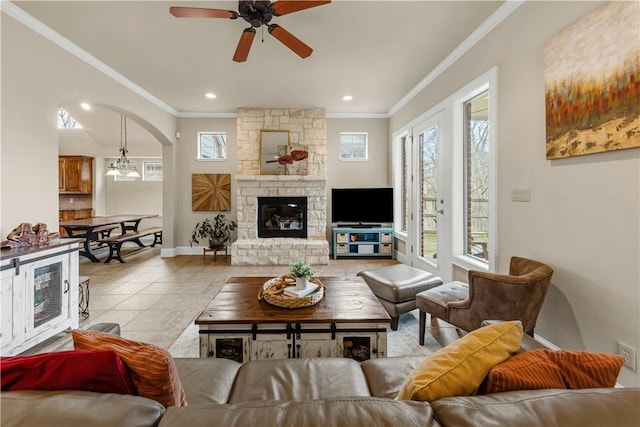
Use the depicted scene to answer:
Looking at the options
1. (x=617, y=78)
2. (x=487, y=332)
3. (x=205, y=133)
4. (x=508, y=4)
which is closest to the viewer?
(x=487, y=332)

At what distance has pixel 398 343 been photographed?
2.49 m

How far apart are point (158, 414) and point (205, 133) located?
611 cm

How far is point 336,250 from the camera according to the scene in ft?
18.6

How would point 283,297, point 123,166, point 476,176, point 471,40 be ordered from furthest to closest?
1. point 123,166
2. point 476,176
3. point 471,40
4. point 283,297

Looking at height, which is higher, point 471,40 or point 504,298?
point 471,40

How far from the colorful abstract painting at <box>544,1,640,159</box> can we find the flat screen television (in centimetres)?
362

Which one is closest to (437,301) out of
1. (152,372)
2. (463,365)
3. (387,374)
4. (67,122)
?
(387,374)

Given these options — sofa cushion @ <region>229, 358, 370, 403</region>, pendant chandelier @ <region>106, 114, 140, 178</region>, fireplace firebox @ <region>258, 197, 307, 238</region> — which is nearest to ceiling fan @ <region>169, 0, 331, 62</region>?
sofa cushion @ <region>229, 358, 370, 403</region>

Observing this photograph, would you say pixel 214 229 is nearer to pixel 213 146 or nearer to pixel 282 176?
pixel 213 146

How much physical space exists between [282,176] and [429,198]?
2.65 m

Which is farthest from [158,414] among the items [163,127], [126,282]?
[163,127]

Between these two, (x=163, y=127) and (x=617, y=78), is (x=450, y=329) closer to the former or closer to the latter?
(x=617, y=78)

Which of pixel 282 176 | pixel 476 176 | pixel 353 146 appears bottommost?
pixel 476 176

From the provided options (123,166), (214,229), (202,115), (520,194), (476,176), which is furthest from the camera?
(123,166)
